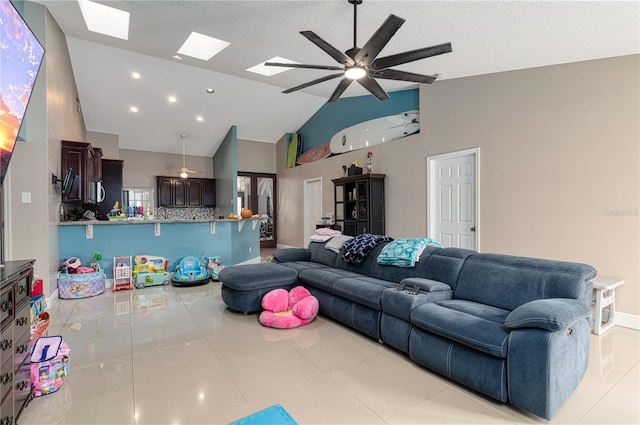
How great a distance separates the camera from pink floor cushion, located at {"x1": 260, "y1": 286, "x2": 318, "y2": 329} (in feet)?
10.7

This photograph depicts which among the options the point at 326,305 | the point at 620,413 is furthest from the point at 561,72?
the point at 326,305

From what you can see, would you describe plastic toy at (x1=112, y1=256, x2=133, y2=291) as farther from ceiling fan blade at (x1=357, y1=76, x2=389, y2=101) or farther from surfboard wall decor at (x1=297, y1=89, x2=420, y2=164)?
surfboard wall decor at (x1=297, y1=89, x2=420, y2=164)

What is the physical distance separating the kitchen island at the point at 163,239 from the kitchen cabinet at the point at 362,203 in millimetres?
2007

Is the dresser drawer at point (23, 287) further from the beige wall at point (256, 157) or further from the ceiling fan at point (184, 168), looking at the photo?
the beige wall at point (256, 157)

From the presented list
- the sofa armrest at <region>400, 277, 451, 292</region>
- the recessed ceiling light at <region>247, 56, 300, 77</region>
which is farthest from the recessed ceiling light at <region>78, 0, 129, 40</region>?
the sofa armrest at <region>400, 277, 451, 292</region>

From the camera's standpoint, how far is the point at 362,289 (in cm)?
302

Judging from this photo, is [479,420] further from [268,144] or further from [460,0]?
[268,144]

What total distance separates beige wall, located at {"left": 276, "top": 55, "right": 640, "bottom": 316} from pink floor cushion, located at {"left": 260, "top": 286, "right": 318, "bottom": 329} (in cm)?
257

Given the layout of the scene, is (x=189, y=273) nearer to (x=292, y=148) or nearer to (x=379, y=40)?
(x=379, y=40)

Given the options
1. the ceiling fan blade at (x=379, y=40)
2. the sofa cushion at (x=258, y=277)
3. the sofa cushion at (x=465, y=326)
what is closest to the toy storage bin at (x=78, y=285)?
the sofa cushion at (x=258, y=277)

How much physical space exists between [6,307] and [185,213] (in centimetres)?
815

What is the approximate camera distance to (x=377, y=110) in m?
6.10

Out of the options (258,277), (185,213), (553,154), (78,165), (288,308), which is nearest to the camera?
(288,308)

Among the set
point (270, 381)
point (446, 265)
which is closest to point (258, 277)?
point (270, 381)
